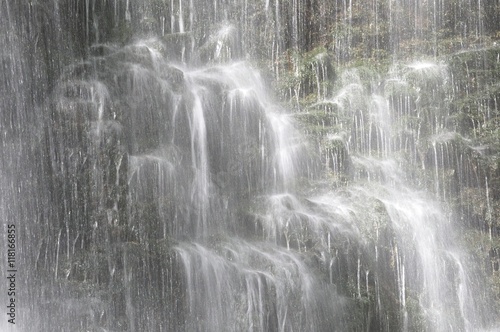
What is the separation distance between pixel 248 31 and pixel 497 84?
575 centimetres

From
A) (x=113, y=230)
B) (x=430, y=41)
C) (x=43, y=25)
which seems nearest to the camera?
(x=113, y=230)

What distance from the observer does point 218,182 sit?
1140 centimetres

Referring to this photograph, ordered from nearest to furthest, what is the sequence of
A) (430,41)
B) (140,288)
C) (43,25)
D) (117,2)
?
1. (140,288)
2. (43,25)
3. (117,2)
4. (430,41)

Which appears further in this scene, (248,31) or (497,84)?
(248,31)

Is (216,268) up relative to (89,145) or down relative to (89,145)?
down

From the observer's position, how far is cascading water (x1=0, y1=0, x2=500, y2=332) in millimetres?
9523

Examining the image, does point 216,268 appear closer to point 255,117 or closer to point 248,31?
point 255,117

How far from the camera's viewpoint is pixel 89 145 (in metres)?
10.5

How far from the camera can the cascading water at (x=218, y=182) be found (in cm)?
952

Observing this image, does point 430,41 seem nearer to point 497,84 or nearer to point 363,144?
point 497,84

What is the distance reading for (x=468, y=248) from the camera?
1240 centimetres

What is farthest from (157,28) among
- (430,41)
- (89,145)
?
(430,41)

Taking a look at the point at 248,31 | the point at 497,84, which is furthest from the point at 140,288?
the point at 497,84

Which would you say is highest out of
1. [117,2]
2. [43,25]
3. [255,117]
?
[117,2]
